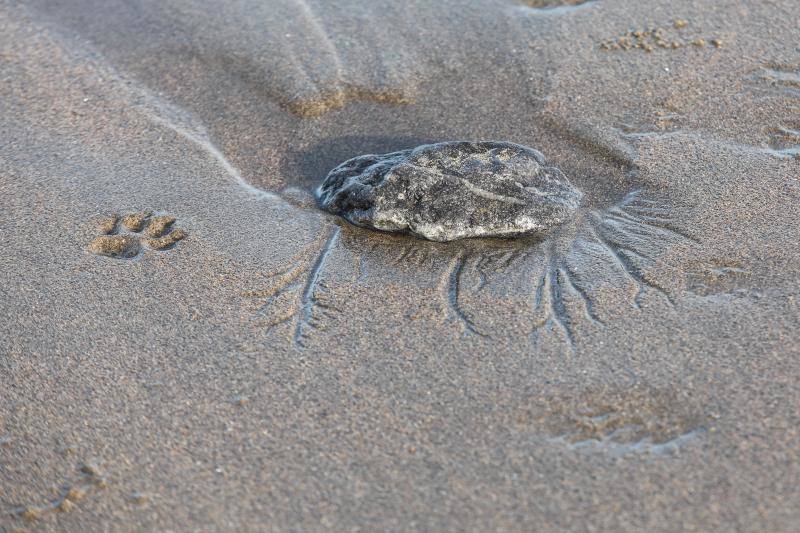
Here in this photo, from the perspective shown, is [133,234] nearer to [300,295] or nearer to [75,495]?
[300,295]

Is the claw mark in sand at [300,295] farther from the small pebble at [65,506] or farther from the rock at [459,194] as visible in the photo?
the small pebble at [65,506]

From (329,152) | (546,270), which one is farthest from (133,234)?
(546,270)

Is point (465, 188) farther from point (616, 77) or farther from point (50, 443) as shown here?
point (50, 443)

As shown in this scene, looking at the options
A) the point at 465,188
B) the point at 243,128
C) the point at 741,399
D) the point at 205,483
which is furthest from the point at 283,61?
the point at 741,399

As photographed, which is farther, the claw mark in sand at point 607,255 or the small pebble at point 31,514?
the claw mark in sand at point 607,255

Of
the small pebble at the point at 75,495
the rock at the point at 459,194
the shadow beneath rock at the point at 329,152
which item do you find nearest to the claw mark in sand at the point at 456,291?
the rock at the point at 459,194

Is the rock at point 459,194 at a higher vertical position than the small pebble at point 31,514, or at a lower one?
higher
